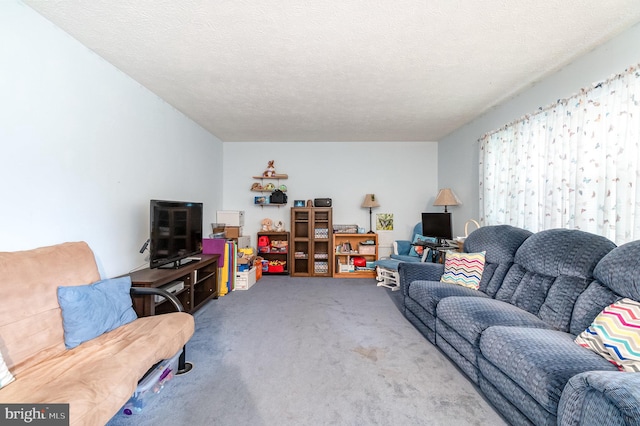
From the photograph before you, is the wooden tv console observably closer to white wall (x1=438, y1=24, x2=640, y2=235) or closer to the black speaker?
the black speaker

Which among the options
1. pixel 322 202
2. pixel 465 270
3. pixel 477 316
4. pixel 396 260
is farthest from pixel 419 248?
pixel 477 316

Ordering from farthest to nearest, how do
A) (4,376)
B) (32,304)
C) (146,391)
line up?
(146,391) → (32,304) → (4,376)

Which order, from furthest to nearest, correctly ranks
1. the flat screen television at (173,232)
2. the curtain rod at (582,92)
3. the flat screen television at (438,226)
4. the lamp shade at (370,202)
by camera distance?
the lamp shade at (370,202) → the flat screen television at (438,226) → the flat screen television at (173,232) → the curtain rod at (582,92)

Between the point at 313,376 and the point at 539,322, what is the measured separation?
162cm

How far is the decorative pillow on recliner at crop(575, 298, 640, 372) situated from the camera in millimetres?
1268

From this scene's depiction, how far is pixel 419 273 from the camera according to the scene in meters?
2.90

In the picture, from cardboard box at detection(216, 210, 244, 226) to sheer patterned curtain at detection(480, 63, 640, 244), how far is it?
3.94m

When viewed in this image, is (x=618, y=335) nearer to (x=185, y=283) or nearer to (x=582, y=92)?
(x=582, y=92)

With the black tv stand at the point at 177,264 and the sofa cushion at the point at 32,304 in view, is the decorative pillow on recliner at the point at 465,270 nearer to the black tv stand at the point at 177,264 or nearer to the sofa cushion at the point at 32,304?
the black tv stand at the point at 177,264

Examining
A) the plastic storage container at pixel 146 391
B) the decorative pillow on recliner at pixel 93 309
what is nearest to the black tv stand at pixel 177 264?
the decorative pillow on recliner at pixel 93 309

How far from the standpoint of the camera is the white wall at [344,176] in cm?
511

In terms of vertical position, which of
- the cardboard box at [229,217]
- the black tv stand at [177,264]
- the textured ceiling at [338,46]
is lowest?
the black tv stand at [177,264]

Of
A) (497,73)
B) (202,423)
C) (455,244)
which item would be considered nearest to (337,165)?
(455,244)

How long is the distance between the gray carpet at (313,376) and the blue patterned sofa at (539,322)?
235 mm
